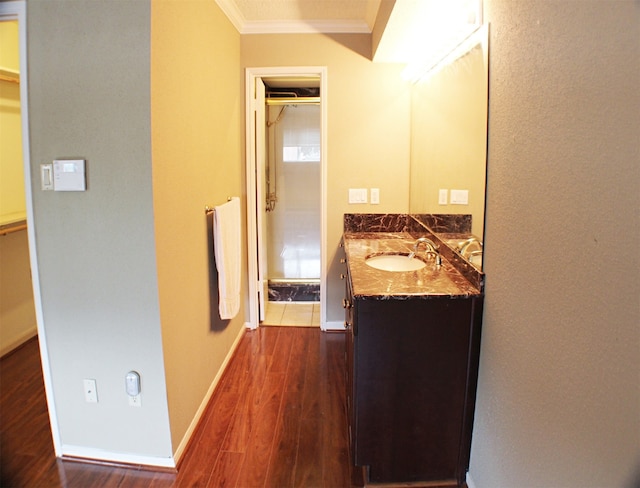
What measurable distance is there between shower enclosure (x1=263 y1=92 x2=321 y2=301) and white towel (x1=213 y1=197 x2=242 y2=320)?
168cm

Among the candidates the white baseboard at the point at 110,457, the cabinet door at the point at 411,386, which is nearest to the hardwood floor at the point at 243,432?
the white baseboard at the point at 110,457

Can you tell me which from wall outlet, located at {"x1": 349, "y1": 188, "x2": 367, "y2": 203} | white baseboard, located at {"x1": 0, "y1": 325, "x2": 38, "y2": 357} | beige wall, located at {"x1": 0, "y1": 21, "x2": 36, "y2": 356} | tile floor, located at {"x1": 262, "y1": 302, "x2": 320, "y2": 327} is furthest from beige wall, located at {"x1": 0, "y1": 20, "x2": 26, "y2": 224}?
wall outlet, located at {"x1": 349, "y1": 188, "x2": 367, "y2": 203}

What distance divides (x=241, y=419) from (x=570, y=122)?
6.76ft

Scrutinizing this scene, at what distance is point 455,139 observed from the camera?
2002mm

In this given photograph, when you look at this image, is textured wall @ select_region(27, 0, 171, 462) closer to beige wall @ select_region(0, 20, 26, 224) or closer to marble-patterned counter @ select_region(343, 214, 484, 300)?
marble-patterned counter @ select_region(343, 214, 484, 300)

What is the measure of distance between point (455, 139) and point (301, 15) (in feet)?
5.25

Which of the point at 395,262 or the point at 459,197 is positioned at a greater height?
the point at 459,197

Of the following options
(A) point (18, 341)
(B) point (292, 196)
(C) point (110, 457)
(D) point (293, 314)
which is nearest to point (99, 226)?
(C) point (110, 457)

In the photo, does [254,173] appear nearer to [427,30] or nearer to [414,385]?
→ [427,30]

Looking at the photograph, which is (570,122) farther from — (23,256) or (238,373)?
(23,256)

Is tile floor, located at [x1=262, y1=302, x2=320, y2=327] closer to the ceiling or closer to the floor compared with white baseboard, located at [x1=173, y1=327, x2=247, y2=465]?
closer to the ceiling

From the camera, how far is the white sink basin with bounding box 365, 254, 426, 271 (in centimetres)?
221

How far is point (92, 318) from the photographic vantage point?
68.5 inches

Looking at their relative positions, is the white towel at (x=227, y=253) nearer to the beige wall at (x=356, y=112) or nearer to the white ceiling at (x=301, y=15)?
the beige wall at (x=356, y=112)
